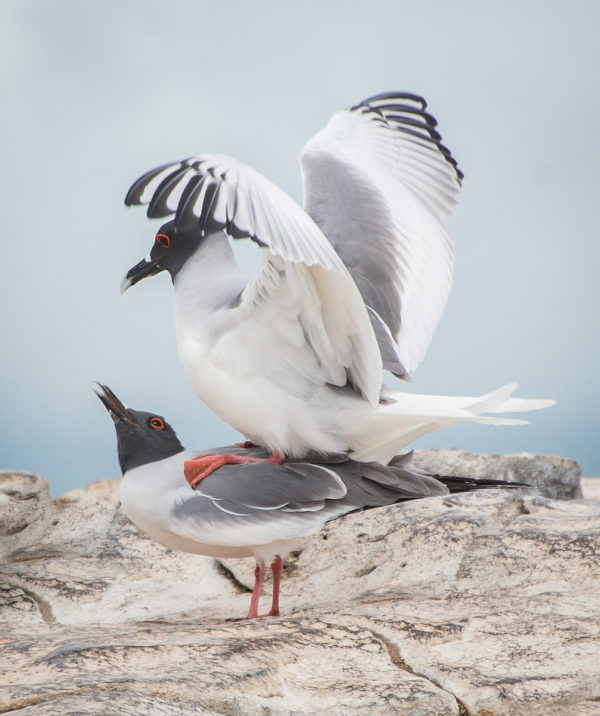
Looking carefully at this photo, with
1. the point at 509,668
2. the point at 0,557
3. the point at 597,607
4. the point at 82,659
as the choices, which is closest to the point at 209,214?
the point at 82,659

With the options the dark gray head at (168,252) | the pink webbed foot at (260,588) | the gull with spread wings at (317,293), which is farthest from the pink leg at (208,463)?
the dark gray head at (168,252)

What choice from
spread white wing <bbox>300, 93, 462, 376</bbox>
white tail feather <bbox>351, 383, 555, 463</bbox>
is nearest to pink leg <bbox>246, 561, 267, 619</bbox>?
white tail feather <bbox>351, 383, 555, 463</bbox>

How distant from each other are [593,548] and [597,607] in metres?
0.67

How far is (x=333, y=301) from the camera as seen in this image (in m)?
3.71

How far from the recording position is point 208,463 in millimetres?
4008

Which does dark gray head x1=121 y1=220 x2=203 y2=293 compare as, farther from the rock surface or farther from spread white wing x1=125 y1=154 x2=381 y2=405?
the rock surface

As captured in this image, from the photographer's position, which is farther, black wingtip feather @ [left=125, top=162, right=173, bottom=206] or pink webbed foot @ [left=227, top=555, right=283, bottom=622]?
pink webbed foot @ [left=227, top=555, right=283, bottom=622]

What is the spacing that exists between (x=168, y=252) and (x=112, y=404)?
0.80m

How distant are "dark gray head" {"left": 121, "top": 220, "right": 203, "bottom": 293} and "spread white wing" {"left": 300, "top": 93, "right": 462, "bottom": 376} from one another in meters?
0.79

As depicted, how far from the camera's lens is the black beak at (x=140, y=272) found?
176 inches

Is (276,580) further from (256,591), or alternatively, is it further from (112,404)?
(112,404)

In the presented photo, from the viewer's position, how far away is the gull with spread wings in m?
3.42

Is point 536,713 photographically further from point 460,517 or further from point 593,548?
point 460,517

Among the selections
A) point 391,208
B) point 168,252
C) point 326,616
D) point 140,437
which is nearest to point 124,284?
point 168,252
